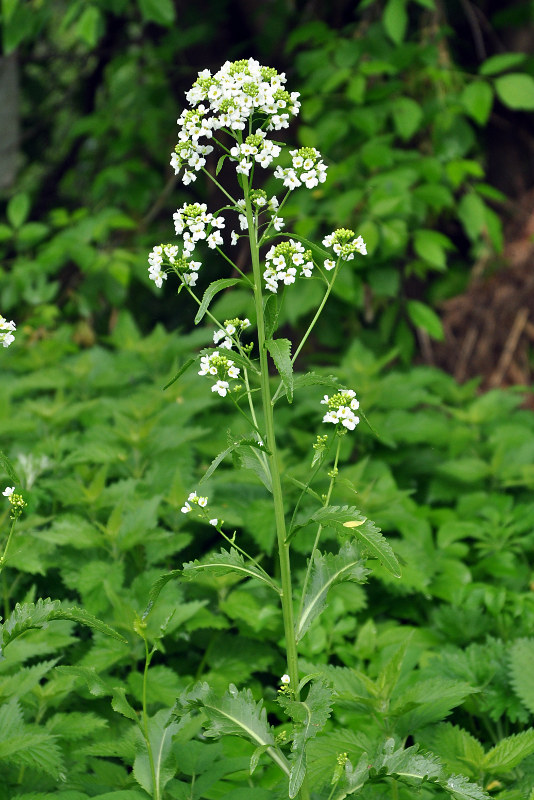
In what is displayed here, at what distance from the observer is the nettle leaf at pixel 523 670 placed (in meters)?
1.99

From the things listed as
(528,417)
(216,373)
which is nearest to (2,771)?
(216,373)

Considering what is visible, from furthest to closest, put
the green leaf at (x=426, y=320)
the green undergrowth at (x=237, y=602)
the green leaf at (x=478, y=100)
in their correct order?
the green leaf at (x=478, y=100), the green leaf at (x=426, y=320), the green undergrowth at (x=237, y=602)

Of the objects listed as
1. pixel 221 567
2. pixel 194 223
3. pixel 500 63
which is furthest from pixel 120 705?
pixel 500 63

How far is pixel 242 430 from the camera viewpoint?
3.35 m

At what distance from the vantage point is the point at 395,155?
4.20 metres

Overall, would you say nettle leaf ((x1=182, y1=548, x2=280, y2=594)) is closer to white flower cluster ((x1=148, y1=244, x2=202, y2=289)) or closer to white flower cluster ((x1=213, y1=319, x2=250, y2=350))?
white flower cluster ((x1=213, y1=319, x2=250, y2=350))

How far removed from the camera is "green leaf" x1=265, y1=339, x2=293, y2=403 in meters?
1.49

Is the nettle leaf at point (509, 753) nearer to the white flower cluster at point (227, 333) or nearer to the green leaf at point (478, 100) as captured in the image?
the white flower cluster at point (227, 333)

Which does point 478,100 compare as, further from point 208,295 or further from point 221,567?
point 221,567

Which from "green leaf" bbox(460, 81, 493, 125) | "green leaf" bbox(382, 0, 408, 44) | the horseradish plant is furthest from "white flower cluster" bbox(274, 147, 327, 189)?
"green leaf" bbox(460, 81, 493, 125)

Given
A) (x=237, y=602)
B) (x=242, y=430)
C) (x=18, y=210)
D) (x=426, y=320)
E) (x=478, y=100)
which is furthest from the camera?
(x=18, y=210)

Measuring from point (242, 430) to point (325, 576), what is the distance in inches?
65.7

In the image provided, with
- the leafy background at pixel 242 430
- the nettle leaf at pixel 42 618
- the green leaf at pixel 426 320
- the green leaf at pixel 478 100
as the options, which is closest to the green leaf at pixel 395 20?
the leafy background at pixel 242 430

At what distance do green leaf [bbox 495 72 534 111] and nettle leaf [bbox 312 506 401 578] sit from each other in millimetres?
3301
